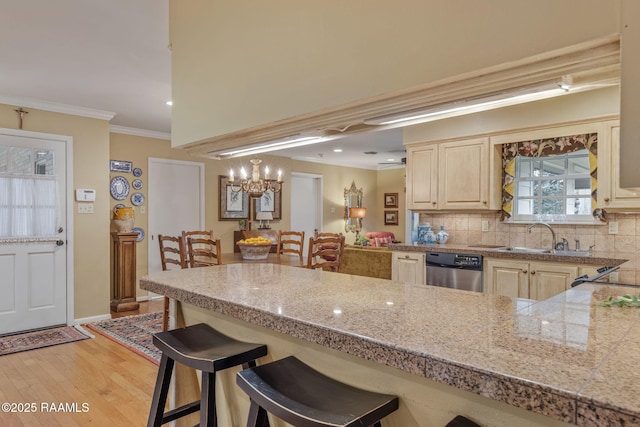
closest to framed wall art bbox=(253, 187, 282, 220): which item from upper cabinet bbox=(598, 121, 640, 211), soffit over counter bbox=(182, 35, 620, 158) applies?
upper cabinet bbox=(598, 121, 640, 211)

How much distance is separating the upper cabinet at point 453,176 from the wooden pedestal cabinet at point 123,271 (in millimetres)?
3465

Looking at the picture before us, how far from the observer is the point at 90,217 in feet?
14.6

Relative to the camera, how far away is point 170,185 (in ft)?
18.4

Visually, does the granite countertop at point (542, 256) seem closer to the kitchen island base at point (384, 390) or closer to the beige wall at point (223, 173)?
the kitchen island base at point (384, 390)

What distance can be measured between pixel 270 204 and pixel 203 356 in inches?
217

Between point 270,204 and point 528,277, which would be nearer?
point 528,277

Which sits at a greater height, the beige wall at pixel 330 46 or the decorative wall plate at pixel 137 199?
the beige wall at pixel 330 46

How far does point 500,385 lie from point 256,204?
601 cm

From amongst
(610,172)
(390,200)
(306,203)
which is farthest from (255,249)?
(390,200)

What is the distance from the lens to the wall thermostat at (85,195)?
14.2ft

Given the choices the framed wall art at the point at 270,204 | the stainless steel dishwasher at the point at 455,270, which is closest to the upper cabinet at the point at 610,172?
the stainless steel dishwasher at the point at 455,270

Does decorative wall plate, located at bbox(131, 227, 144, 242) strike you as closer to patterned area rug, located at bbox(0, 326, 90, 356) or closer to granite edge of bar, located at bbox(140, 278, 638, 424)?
patterned area rug, located at bbox(0, 326, 90, 356)

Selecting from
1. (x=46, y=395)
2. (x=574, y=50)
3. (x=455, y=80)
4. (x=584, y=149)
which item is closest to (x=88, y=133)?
(x=46, y=395)

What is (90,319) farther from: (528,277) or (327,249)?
(528,277)
